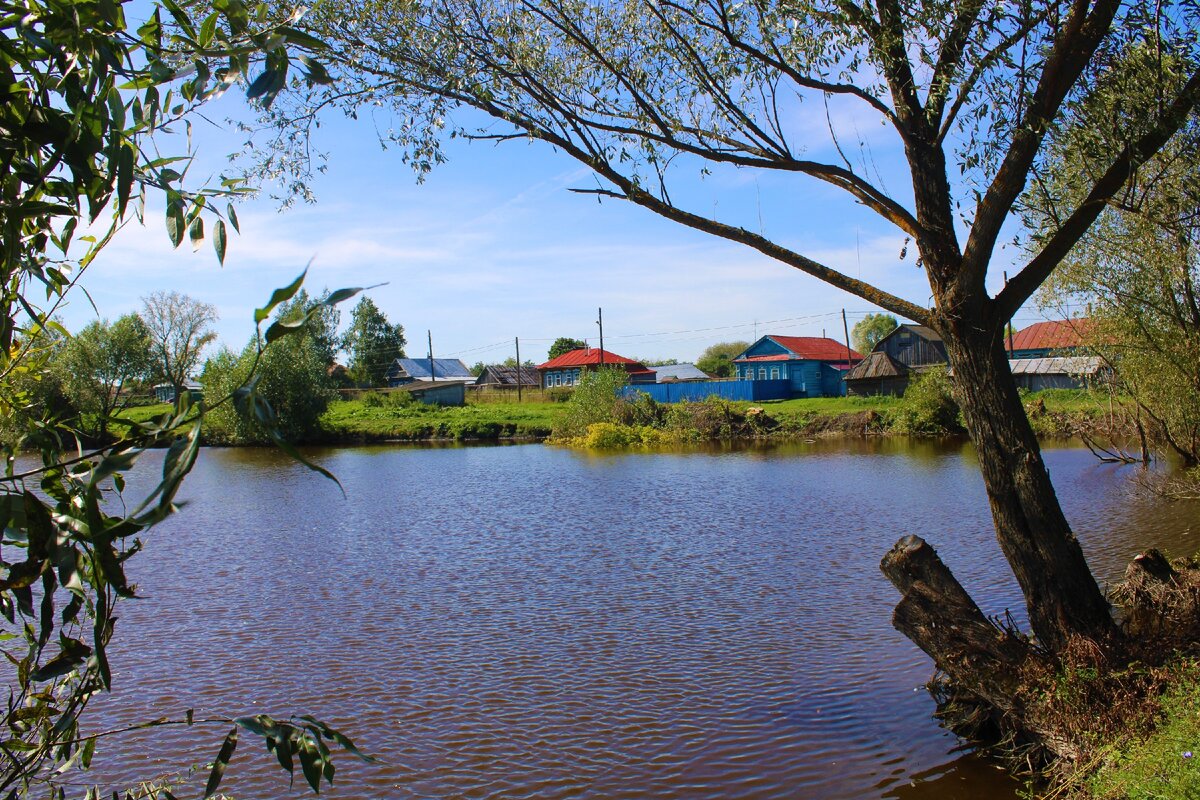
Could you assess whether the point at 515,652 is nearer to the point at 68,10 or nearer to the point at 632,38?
the point at 632,38

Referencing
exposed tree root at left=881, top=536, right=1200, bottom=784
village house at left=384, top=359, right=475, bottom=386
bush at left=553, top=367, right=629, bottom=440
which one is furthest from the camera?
village house at left=384, top=359, right=475, bottom=386

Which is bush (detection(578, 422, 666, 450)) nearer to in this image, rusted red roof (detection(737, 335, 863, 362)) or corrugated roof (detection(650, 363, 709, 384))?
rusted red roof (detection(737, 335, 863, 362))

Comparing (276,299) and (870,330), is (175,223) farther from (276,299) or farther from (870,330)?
(870,330)

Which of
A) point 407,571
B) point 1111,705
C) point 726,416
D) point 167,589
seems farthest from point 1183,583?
point 726,416

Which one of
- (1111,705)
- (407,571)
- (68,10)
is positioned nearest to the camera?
(68,10)

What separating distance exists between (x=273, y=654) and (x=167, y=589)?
4.26m

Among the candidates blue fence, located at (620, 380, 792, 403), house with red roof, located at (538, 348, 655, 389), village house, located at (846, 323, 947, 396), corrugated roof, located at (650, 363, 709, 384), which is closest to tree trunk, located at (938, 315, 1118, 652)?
village house, located at (846, 323, 947, 396)

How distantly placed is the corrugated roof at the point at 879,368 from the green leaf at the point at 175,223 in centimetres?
5591

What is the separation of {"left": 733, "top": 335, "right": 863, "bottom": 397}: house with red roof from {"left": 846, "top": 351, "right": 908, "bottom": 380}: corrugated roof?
326 inches

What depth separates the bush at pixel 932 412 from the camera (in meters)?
41.8

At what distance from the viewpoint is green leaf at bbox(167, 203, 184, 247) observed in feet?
7.25

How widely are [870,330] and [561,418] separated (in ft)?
282

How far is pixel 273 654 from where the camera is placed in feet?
33.4

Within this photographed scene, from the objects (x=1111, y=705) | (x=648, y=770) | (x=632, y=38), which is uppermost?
(x=632, y=38)
